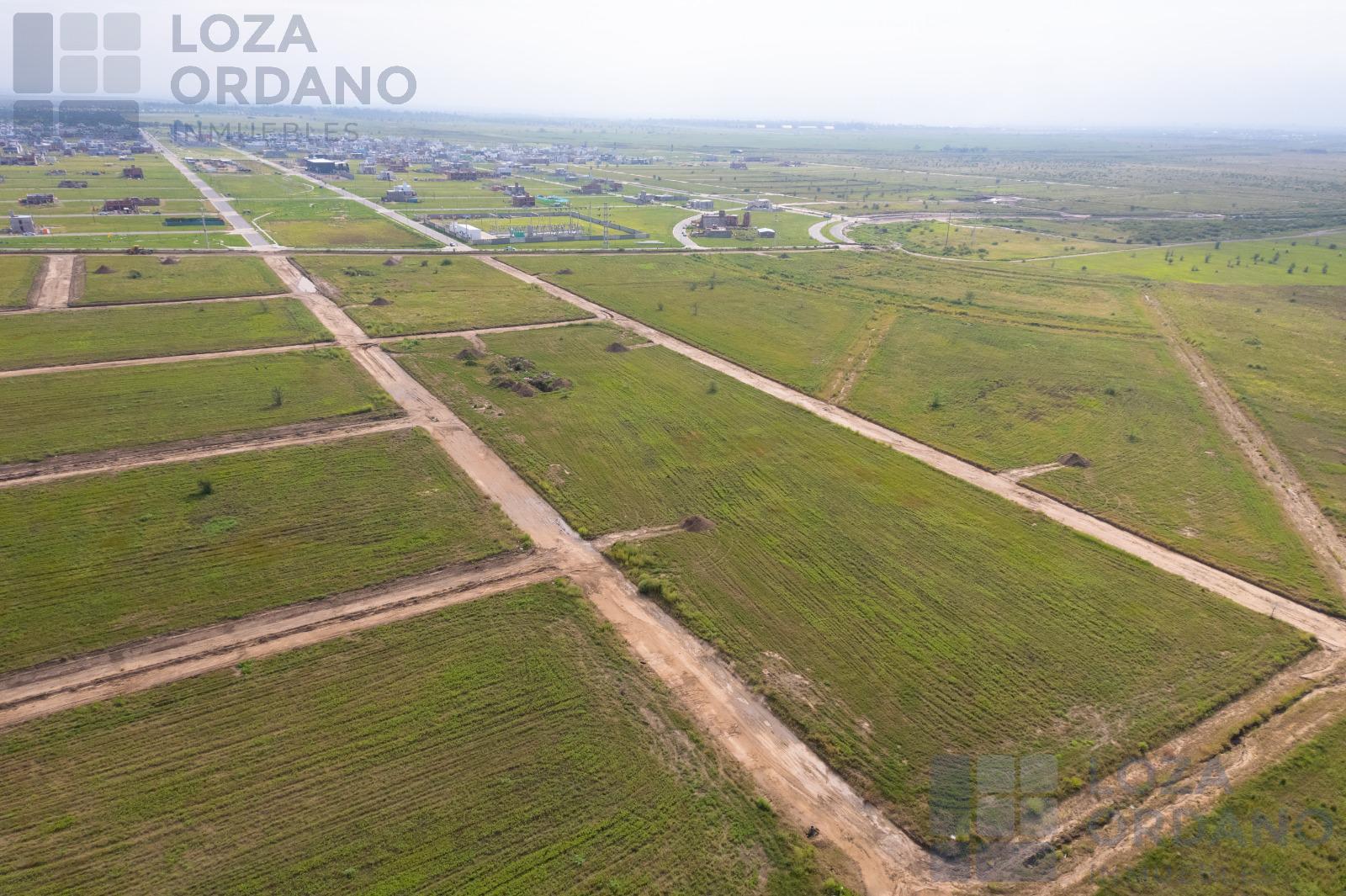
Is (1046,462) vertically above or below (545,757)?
above

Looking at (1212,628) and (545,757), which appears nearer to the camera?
Result: (545,757)

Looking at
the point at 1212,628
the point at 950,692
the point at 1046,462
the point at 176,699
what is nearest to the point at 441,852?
the point at 176,699

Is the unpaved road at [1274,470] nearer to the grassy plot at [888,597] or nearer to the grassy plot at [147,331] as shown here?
the grassy plot at [888,597]

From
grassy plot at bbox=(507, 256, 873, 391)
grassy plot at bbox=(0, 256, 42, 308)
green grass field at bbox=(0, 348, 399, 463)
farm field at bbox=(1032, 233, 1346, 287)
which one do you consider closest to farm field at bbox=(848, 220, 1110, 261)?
farm field at bbox=(1032, 233, 1346, 287)

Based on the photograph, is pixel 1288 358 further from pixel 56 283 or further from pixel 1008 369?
pixel 56 283

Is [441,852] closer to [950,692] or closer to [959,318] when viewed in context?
[950,692]

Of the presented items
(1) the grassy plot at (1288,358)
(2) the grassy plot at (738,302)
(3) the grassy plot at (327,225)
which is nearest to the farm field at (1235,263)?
(1) the grassy plot at (1288,358)

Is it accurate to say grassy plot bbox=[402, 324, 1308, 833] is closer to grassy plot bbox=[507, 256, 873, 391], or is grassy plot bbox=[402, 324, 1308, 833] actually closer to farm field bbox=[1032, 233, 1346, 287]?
grassy plot bbox=[507, 256, 873, 391]
